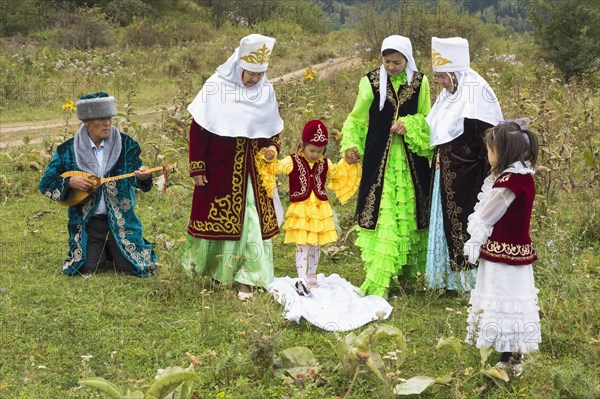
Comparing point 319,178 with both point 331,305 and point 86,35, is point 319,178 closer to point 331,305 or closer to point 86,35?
point 331,305

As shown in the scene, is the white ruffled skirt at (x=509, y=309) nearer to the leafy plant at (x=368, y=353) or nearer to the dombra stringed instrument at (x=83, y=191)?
the leafy plant at (x=368, y=353)

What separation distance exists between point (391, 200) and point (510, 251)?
1.47 metres

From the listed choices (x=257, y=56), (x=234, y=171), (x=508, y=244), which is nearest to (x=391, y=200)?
(x=234, y=171)

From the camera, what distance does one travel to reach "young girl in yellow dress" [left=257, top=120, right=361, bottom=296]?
17.4 ft

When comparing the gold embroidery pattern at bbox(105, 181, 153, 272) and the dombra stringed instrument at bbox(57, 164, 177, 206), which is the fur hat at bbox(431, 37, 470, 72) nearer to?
the dombra stringed instrument at bbox(57, 164, 177, 206)

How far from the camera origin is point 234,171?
17.5 ft

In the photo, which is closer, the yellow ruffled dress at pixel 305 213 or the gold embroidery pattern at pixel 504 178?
the gold embroidery pattern at pixel 504 178

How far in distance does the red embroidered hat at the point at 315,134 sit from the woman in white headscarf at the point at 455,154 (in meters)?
0.72

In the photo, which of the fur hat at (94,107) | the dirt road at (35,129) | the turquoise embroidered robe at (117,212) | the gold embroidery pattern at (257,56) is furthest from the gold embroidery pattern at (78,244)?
the dirt road at (35,129)

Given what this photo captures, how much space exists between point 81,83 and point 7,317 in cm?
971

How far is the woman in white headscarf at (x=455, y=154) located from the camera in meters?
5.04

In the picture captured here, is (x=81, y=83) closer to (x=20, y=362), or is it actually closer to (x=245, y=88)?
(x=245, y=88)

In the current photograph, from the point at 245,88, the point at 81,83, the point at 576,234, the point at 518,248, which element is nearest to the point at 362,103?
the point at 245,88

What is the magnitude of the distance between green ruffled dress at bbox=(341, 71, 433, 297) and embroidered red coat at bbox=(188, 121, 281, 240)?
680mm
